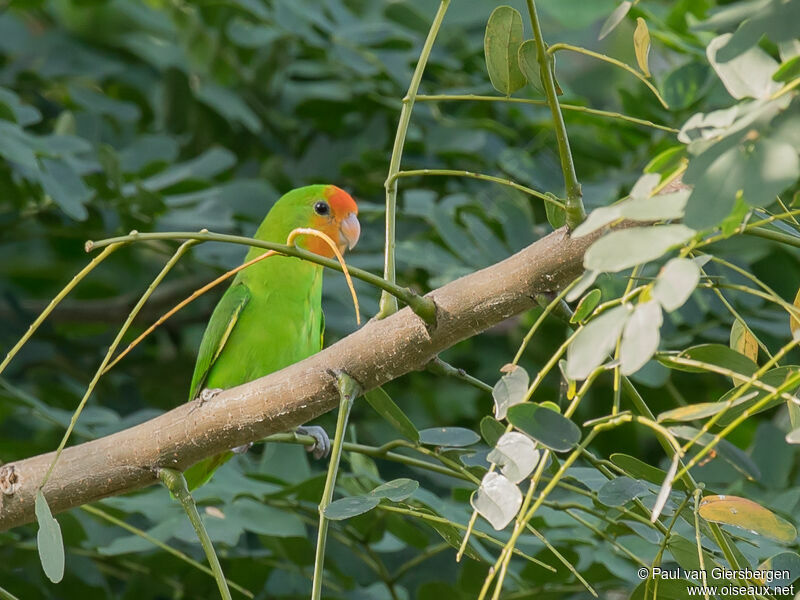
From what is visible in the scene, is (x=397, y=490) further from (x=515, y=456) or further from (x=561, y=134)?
(x=561, y=134)

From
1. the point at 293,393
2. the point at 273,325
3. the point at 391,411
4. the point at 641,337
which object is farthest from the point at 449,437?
the point at 273,325

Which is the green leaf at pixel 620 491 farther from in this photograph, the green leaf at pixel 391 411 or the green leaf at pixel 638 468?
the green leaf at pixel 391 411

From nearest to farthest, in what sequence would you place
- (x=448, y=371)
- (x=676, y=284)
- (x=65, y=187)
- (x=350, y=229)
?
1. (x=676, y=284)
2. (x=448, y=371)
3. (x=65, y=187)
4. (x=350, y=229)

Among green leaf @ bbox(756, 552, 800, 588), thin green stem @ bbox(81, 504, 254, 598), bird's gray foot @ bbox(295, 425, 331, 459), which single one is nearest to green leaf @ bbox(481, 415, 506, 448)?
green leaf @ bbox(756, 552, 800, 588)

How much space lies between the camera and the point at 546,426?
0.76m

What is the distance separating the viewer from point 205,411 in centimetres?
107

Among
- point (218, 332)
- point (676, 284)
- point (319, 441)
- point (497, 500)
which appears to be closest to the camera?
point (676, 284)

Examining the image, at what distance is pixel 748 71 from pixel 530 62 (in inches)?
12.7

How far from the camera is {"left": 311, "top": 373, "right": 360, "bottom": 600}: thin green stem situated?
772 mm

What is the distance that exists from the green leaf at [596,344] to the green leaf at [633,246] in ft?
0.12

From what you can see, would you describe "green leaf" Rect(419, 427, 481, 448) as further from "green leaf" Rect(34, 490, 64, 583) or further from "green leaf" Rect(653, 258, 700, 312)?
"green leaf" Rect(653, 258, 700, 312)

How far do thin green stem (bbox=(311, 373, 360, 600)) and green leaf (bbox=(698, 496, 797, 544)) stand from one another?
1.06 ft

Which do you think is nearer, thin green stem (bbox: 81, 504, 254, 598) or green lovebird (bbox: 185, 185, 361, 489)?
thin green stem (bbox: 81, 504, 254, 598)

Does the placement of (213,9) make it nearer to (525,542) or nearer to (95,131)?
(95,131)
